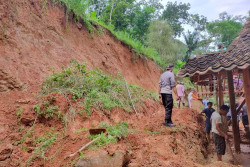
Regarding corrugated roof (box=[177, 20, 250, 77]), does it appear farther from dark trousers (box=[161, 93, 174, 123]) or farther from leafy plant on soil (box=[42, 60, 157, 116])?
leafy plant on soil (box=[42, 60, 157, 116])

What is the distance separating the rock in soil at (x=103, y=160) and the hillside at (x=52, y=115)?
22 mm

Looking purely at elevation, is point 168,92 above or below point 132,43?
below

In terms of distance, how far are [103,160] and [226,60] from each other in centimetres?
356

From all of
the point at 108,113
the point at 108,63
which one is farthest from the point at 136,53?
the point at 108,113

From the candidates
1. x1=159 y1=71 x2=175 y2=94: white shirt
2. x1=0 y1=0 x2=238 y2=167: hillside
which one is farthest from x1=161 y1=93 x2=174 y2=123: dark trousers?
x1=0 y1=0 x2=238 y2=167: hillside

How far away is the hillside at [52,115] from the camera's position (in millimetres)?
3447

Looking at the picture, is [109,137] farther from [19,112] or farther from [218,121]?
[218,121]

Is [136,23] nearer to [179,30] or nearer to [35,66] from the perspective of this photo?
[179,30]

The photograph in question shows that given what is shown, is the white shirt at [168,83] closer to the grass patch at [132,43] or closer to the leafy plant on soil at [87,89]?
the leafy plant on soil at [87,89]

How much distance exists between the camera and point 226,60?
464cm

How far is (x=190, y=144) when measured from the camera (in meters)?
5.23

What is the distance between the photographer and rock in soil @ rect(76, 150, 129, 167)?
9.87ft

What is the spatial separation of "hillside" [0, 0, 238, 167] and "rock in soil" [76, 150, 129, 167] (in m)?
0.02

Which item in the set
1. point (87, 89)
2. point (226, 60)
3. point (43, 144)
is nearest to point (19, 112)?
point (43, 144)
